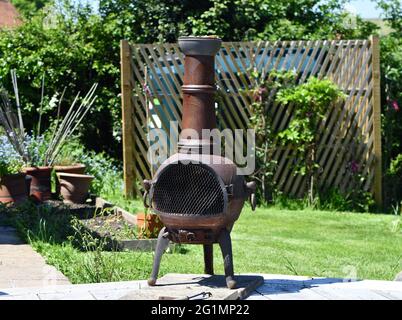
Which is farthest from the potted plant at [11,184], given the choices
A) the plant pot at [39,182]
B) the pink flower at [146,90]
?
the pink flower at [146,90]

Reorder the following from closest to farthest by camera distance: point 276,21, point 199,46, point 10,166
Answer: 1. point 199,46
2. point 10,166
3. point 276,21

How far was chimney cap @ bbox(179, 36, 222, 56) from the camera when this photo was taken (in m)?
4.93

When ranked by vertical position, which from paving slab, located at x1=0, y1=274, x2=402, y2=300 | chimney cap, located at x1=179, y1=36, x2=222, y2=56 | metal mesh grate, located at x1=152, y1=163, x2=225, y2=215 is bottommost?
paving slab, located at x1=0, y1=274, x2=402, y2=300

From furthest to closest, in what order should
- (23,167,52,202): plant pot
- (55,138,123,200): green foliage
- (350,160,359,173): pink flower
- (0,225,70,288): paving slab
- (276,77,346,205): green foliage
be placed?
(55,138,123,200): green foliage → (350,160,359,173): pink flower → (276,77,346,205): green foliage → (23,167,52,202): plant pot → (0,225,70,288): paving slab

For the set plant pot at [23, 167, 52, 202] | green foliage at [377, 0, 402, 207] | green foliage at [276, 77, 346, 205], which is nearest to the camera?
plant pot at [23, 167, 52, 202]

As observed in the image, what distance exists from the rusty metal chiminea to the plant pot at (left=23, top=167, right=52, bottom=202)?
444cm

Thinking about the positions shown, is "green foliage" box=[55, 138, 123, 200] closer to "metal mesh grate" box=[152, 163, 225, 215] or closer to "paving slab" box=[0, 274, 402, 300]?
"paving slab" box=[0, 274, 402, 300]

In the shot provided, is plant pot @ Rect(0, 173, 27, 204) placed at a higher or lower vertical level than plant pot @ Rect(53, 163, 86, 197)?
lower

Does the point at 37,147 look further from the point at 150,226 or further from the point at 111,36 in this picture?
the point at 150,226

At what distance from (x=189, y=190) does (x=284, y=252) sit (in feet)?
8.16

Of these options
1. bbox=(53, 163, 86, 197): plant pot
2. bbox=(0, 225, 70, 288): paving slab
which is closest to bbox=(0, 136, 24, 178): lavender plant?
bbox=(53, 163, 86, 197): plant pot

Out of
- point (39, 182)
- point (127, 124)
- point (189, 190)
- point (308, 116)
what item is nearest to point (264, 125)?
point (308, 116)

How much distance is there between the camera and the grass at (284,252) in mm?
5895

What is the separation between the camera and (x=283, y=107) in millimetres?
10156
